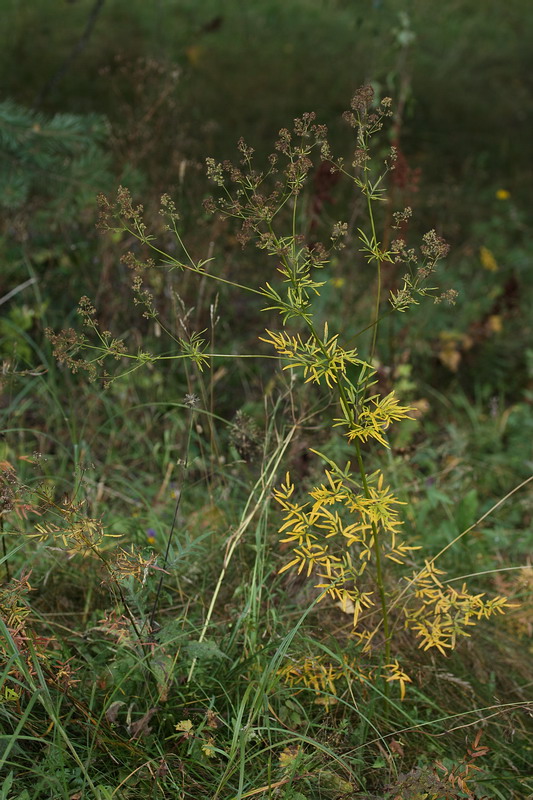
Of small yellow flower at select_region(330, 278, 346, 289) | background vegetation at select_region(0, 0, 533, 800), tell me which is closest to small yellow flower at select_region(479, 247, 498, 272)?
background vegetation at select_region(0, 0, 533, 800)

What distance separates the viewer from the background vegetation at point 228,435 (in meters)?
1.52

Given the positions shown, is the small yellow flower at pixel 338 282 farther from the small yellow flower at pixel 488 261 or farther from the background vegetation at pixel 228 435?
Answer: the small yellow flower at pixel 488 261

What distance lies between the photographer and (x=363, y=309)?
3.73m

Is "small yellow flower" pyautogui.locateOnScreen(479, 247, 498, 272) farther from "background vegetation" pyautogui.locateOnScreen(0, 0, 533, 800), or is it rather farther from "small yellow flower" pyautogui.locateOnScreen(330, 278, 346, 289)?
"small yellow flower" pyautogui.locateOnScreen(330, 278, 346, 289)

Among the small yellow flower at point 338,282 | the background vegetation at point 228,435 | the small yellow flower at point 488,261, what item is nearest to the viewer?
the background vegetation at point 228,435

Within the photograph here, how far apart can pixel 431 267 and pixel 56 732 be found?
1017 mm

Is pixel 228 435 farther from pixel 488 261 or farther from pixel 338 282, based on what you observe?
pixel 488 261

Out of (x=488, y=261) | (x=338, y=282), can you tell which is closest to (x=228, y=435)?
(x=338, y=282)

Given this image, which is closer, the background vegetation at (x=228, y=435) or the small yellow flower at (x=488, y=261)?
the background vegetation at (x=228, y=435)

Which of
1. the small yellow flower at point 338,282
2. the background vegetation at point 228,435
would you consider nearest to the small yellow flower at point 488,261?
the background vegetation at point 228,435

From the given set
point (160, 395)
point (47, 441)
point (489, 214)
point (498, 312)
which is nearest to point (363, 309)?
point (498, 312)

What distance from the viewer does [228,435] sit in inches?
95.8

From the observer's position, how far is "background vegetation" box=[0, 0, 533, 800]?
1.52 meters

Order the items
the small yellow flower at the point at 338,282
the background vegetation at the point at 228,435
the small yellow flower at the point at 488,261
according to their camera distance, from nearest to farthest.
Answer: the background vegetation at the point at 228,435, the small yellow flower at the point at 338,282, the small yellow flower at the point at 488,261
